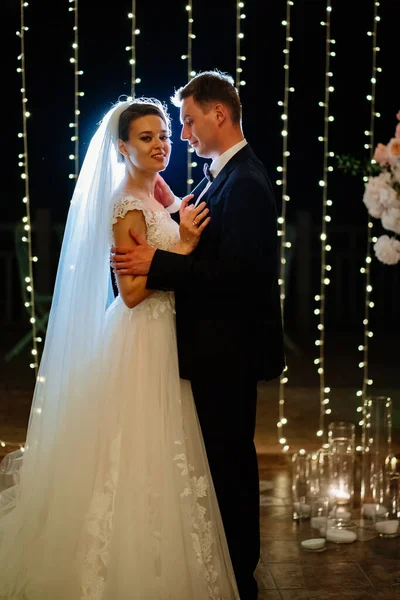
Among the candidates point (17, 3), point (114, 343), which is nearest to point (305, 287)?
point (17, 3)

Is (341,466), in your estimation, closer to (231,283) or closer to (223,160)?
(231,283)

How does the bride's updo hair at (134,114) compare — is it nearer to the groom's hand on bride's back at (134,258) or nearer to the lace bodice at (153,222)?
the lace bodice at (153,222)

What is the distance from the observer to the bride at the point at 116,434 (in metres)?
2.71

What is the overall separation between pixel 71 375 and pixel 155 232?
20.4 inches

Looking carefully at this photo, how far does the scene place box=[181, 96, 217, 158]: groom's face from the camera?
2814mm

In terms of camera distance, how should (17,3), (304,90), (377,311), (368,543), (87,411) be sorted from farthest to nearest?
(377,311) < (304,90) < (17,3) < (368,543) < (87,411)

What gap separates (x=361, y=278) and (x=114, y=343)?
23.1 ft

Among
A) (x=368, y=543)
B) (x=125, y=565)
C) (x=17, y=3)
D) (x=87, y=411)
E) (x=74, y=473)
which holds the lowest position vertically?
(x=368, y=543)

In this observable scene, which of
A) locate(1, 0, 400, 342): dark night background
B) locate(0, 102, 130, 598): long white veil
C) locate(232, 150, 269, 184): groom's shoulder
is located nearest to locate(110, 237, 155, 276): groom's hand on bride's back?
locate(0, 102, 130, 598): long white veil

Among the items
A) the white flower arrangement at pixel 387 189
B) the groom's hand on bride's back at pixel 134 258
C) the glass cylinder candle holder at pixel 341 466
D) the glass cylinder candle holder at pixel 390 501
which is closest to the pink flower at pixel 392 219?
the white flower arrangement at pixel 387 189

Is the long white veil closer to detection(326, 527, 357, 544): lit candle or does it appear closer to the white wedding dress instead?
the white wedding dress

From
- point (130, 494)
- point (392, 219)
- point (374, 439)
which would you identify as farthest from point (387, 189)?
point (130, 494)

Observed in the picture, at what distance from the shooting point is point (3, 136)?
879 cm

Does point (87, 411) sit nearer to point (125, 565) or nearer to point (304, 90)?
point (125, 565)
